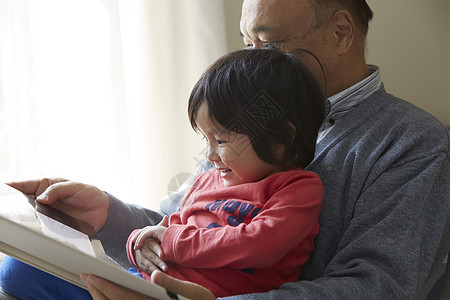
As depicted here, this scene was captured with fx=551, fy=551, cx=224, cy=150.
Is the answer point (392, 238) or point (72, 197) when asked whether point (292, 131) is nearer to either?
point (392, 238)

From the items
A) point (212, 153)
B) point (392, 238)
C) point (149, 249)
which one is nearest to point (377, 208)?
point (392, 238)

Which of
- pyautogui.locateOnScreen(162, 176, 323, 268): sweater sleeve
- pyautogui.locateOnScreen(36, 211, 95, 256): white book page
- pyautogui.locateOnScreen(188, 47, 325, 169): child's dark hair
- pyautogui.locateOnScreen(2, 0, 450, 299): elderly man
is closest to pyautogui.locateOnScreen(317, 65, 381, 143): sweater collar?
pyautogui.locateOnScreen(2, 0, 450, 299): elderly man

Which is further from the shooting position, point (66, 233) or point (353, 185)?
point (353, 185)

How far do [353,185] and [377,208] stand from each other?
76 mm

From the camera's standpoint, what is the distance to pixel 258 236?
883 millimetres

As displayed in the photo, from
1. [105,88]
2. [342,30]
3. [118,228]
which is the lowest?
[118,228]

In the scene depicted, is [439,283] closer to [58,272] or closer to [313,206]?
[313,206]

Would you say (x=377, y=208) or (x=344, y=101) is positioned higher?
(x=344, y=101)

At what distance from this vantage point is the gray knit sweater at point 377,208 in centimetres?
93

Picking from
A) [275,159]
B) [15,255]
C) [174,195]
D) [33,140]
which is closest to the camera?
[15,255]

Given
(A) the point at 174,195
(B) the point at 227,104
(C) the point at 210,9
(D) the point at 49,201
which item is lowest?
(A) the point at 174,195

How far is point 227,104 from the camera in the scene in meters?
0.96

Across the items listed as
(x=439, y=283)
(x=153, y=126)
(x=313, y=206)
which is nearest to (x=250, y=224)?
(x=313, y=206)

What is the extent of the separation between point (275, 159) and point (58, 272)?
438 mm
